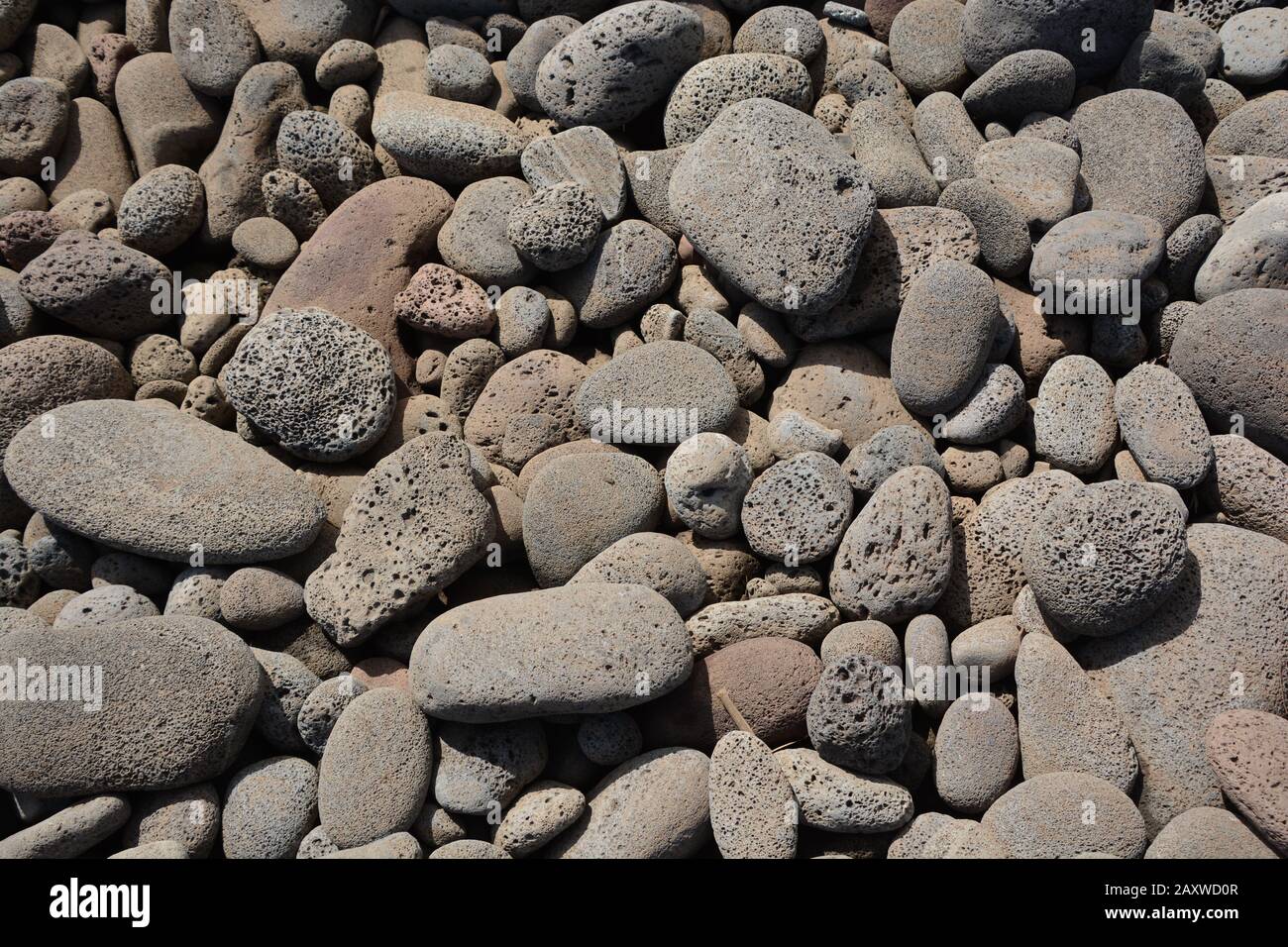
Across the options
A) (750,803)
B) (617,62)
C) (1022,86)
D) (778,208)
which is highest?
(617,62)

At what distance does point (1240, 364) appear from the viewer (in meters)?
4.79

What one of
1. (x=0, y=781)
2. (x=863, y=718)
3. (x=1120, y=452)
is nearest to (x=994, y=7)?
(x=1120, y=452)

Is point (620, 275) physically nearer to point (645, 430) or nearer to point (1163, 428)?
point (645, 430)

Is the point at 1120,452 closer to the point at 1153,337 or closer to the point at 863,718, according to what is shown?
the point at 1153,337

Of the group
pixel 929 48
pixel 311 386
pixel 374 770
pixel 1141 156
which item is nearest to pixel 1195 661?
pixel 1141 156

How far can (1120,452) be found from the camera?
192 inches

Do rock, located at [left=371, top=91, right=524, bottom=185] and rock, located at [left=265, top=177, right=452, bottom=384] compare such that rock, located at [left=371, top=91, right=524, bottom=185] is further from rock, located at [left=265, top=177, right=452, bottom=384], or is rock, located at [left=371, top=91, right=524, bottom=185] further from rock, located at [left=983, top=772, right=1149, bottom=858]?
rock, located at [left=983, top=772, right=1149, bottom=858]

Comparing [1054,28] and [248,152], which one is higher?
[1054,28]

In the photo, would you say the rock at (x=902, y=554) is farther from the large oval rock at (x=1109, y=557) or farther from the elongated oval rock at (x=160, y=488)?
the elongated oval rock at (x=160, y=488)

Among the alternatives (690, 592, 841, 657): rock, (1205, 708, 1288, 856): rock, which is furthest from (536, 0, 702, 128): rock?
(1205, 708, 1288, 856): rock

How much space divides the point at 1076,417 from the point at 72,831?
4456mm

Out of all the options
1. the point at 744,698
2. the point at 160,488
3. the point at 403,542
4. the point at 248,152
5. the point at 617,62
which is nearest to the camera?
the point at 744,698
